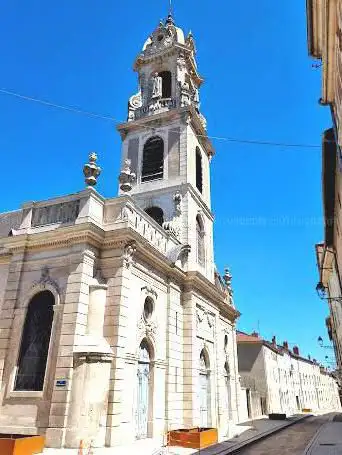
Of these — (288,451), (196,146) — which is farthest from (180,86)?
(288,451)

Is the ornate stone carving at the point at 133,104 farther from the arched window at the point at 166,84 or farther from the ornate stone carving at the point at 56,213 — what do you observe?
the ornate stone carving at the point at 56,213

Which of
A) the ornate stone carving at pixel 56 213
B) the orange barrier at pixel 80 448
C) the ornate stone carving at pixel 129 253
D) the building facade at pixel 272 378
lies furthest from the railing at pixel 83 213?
the building facade at pixel 272 378

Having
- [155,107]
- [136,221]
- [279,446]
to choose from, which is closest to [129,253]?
[136,221]

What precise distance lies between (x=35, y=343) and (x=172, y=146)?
1444 centimetres

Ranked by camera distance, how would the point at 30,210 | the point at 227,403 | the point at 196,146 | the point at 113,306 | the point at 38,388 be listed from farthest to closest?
1. the point at 196,146
2. the point at 227,403
3. the point at 30,210
4. the point at 113,306
5. the point at 38,388

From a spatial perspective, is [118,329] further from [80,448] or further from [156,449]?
[156,449]

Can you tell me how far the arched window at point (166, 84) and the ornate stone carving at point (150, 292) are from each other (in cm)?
1586

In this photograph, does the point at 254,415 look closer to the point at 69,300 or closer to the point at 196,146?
the point at 196,146

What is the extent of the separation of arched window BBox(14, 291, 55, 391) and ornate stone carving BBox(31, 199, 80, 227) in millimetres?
2922

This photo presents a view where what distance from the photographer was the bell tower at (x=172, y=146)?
21891 millimetres

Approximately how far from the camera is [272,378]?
42.1m

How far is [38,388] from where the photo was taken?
41.5 ft

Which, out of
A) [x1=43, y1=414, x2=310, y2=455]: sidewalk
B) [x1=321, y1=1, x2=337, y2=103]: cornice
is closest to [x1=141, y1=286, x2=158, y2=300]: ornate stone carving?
[x1=43, y1=414, x2=310, y2=455]: sidewalk

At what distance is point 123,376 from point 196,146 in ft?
53.9
